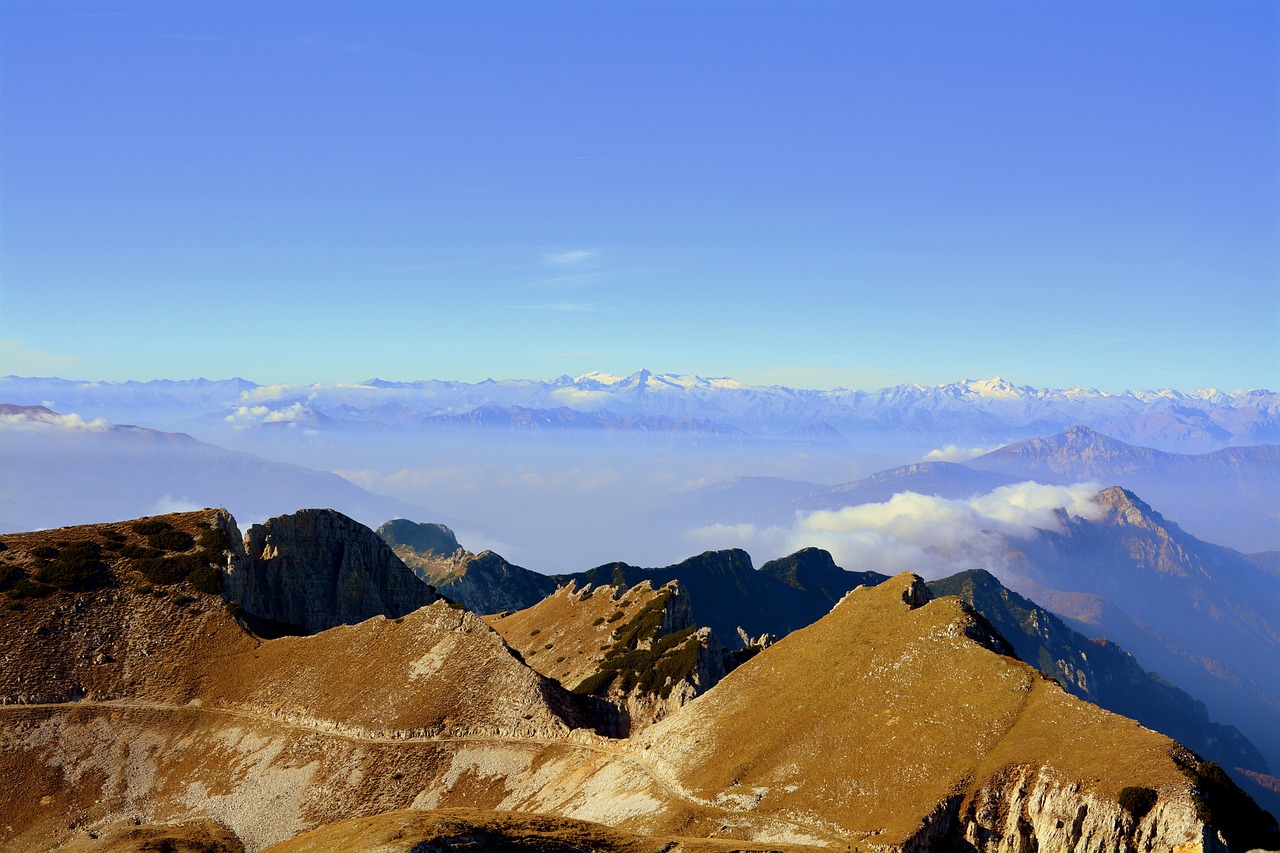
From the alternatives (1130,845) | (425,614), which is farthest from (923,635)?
(425,614)

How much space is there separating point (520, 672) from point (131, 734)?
4097cm

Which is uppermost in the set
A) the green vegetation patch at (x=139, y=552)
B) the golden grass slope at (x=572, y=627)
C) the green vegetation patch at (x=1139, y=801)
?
the green vegetation patch at (x=139, y=552)

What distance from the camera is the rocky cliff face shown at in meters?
126

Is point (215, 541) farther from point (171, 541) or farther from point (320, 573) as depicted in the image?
point (320, 573)

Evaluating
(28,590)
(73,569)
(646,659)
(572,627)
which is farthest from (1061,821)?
(28,590)

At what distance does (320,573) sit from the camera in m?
131

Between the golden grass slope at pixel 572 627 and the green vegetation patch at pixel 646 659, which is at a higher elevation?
the green vegetation patch at pixel 646 659

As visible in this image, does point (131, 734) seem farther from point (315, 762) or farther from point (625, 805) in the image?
point (625, 805)

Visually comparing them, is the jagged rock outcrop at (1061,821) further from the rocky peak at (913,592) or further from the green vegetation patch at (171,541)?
the green vegetation patch at (171,541)

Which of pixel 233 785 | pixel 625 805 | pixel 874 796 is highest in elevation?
pixel 874 796

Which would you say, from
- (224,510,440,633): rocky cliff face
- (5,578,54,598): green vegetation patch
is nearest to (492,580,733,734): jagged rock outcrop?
(224,510,440,633): rocky cliff face

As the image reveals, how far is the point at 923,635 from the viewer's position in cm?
7688

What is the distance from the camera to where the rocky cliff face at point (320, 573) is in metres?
126

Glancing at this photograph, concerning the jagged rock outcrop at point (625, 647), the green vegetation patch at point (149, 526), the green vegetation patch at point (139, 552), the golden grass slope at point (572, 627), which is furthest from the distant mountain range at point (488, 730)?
the golden grass slope at point (572, 627)
